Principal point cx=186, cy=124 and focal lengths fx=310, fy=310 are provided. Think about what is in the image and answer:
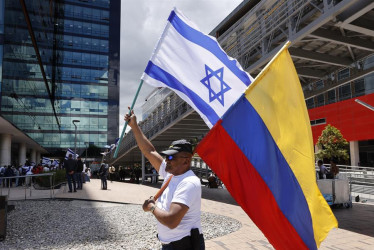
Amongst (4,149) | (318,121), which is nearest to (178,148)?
(4,149)

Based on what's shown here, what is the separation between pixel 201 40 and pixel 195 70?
40 centimetres

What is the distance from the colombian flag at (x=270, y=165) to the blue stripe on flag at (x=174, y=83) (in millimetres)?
835

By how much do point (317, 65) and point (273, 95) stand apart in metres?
10.8

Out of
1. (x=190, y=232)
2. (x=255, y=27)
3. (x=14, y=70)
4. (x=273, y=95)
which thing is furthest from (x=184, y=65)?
(x=14, y=70)

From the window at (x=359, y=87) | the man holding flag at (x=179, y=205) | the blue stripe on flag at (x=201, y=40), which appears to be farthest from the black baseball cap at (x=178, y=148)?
the window at (x=359, y=87)

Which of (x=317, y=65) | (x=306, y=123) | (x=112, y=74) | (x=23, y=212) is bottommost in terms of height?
(x=23, y=212)

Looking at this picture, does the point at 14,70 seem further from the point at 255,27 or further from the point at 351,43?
the point at 351,43

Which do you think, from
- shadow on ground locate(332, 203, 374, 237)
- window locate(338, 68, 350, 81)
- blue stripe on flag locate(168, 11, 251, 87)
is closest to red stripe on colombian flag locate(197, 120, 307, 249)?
blue stripe on flag locate(168, 11, 251, 87)

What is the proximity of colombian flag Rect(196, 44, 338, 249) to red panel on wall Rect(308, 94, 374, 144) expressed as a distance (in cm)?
3677

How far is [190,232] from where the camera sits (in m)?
2.48

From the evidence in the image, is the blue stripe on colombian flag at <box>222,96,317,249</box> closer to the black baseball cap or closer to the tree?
the black baseball cap

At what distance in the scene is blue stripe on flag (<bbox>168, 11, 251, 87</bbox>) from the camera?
3822 millimetres

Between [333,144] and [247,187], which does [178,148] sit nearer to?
[247,187]

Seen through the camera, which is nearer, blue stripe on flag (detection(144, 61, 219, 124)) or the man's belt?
the man's belt
